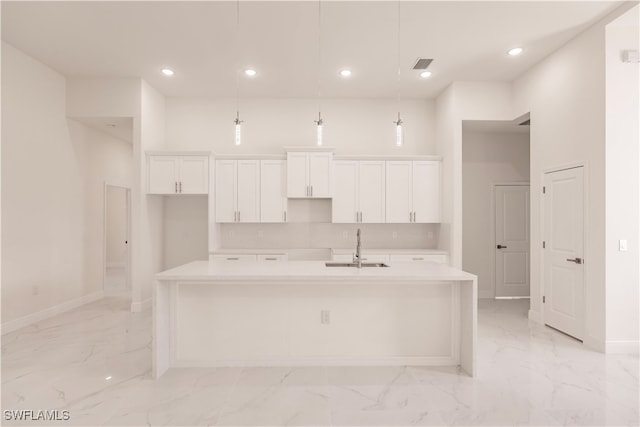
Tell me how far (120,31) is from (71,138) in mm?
2234

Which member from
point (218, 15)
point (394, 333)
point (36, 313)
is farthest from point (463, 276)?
point (36, 313)

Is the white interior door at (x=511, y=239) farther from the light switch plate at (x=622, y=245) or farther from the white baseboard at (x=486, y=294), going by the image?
the light switch plate at (x=622, y=245)

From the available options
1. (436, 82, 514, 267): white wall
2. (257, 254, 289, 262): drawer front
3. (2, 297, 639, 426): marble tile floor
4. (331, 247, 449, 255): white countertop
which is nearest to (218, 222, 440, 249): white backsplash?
(331, 247, 449, 255): white countertop

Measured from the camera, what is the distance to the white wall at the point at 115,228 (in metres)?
9.13

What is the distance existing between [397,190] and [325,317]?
3012mm

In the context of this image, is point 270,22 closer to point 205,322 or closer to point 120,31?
point 120,31

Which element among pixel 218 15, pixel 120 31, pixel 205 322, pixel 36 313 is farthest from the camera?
pixel 36 313

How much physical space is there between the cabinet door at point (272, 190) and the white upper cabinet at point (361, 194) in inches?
33.5

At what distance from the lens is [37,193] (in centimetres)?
463

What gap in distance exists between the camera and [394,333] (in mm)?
3246

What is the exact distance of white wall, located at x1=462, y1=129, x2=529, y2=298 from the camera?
20.4 ft

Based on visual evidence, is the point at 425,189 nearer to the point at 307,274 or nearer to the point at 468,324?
the point at 468,324

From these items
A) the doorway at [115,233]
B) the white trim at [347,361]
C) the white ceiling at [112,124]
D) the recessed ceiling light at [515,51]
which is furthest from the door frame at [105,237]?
the recessed ceiling light at [515,51]

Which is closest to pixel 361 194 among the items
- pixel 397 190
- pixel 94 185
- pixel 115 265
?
pixel 397 190
